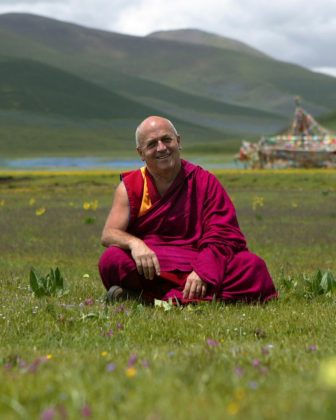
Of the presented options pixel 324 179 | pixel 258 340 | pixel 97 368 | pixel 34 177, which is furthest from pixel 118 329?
pixel 34 177

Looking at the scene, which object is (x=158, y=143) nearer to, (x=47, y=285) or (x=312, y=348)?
(x=47, y=285)

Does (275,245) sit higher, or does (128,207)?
(128,207)

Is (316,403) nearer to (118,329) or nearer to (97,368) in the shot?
(97,368)

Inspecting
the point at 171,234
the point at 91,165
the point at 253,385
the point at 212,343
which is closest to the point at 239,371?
the point at 253,385

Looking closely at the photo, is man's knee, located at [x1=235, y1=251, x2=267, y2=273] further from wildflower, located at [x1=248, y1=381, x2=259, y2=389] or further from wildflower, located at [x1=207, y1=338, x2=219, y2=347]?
wildflower, located at [x1=248, y1=381, x2=259, y2=389]

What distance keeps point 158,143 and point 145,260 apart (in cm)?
91

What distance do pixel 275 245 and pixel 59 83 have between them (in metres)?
181

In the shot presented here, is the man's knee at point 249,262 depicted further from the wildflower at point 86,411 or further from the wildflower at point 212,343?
the wildflower at point 86,411

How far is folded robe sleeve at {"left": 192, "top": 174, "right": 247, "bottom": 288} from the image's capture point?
285 inches

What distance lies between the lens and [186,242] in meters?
7.57

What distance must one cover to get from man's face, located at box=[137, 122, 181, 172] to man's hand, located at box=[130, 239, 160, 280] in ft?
2.16

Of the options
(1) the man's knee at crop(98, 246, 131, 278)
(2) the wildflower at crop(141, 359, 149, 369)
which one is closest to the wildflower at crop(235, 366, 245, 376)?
(2) the wildflower at crop(141, 359, 149, 369)

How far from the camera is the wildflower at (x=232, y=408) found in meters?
2.88

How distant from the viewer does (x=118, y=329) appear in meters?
5.96
